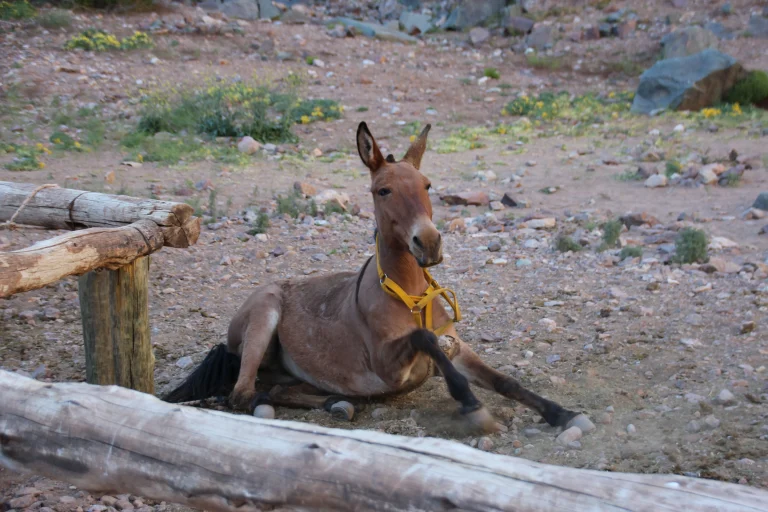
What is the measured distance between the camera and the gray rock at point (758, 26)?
1534 cm

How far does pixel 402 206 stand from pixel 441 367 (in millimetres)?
911

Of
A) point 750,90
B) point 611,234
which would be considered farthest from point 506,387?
point 750,90

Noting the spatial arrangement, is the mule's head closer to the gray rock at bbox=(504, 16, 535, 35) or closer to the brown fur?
the brown fur

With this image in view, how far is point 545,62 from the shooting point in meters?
15.7

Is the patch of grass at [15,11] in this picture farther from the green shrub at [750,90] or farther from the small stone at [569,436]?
the small stone at [569,436]

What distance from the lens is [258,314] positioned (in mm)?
5109

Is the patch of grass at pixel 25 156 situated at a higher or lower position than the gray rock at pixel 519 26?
lower

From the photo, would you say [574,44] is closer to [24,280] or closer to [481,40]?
[481,40]

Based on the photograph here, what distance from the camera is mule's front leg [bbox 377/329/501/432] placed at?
4.00 m

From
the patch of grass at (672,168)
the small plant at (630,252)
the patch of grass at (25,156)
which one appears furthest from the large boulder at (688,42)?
the patch of grass at (25,156)

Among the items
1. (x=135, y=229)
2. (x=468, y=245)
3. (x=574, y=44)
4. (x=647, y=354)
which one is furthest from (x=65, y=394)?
(x=574, y=44)

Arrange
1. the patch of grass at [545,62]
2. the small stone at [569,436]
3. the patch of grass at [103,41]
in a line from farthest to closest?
the patch of grass at [545,62] → the patch of grass at [103,41] → the small stone at [569,436]

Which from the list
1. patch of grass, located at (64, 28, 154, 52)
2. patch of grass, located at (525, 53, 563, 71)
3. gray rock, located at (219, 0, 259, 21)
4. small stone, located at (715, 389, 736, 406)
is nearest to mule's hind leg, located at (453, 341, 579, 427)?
small stone, located at (715, 389, 736, 406)

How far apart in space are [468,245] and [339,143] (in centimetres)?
445
